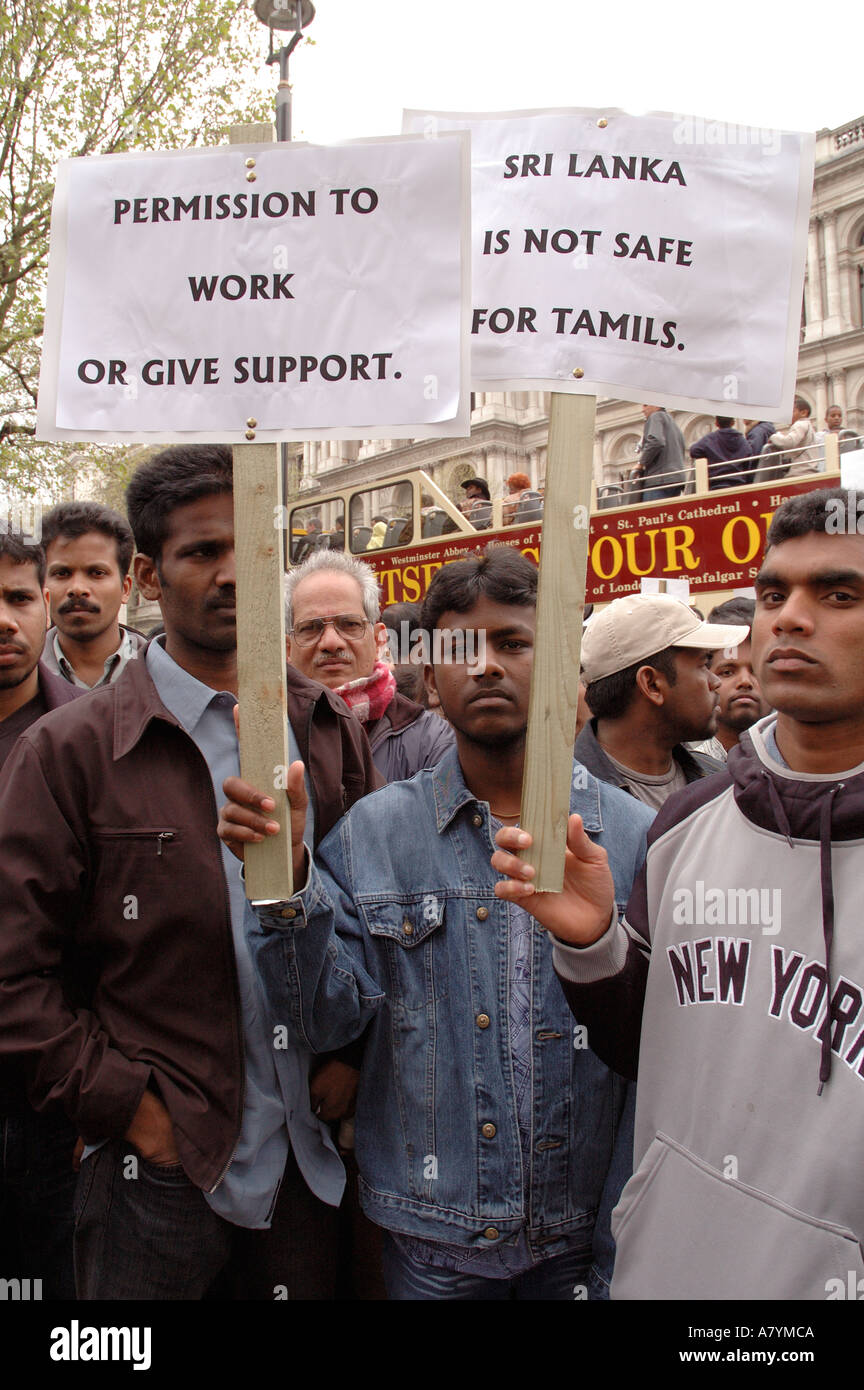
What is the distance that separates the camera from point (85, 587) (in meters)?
3.67

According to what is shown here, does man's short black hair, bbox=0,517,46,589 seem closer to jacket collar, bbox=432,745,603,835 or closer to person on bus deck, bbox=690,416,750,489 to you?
jacket collar, bbox=432,745,603,835

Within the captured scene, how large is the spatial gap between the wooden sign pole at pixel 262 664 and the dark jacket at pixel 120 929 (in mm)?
233

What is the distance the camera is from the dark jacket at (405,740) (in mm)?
3494

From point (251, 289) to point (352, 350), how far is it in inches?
8.3

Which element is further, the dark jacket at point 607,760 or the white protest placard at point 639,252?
the dark jacket at point 607,760

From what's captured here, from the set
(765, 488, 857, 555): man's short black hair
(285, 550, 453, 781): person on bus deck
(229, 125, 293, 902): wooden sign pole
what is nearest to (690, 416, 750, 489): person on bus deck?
(285, 550, 453, 781): person on bus deck

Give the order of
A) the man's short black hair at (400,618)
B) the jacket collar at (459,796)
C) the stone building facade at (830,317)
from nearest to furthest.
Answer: the jacket collar at (459,796), the man's short black hair at (400,618), the stone building facade at (830,317)

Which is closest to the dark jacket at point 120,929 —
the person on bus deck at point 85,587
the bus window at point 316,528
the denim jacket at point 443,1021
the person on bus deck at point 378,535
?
the denim jacket at point 443,1021

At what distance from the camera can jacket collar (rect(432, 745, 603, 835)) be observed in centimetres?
196

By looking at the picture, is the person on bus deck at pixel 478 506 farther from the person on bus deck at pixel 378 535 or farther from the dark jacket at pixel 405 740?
the dark jacket at pixel 405 740

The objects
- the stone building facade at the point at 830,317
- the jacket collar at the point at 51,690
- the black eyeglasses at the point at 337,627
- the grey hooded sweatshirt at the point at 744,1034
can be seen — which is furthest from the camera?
the stone building facade at the point at 830,317

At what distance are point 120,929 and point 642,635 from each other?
1923 millimetres

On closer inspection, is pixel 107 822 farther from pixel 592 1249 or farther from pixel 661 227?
pixel 661 227

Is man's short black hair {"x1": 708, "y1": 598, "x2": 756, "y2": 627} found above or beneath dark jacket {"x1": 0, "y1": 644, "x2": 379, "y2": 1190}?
above
